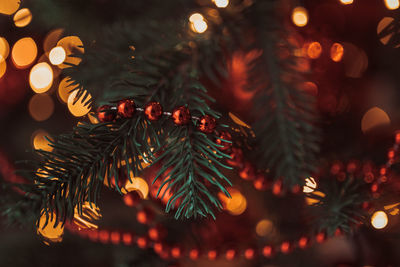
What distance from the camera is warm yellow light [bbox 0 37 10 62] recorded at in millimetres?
740

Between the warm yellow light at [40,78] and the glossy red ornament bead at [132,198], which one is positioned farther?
the warm yellow light at [40,78]

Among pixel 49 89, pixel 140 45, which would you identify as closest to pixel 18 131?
pixel 49 89

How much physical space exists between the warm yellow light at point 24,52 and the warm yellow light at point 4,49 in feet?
0.05

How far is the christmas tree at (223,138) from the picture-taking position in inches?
11.0

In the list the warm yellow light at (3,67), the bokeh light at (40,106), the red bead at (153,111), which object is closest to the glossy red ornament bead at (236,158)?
the red bead at (153,111)

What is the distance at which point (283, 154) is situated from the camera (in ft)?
0.98

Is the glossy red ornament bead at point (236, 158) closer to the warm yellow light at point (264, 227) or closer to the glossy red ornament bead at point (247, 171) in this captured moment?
the glossy red ornament bead at point (247, 171)

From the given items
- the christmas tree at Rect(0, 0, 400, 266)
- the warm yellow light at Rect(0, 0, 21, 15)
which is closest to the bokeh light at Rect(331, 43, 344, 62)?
the christmas tree at Rect(0, 0, 400, 266)

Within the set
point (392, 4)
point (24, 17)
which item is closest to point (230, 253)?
point (392, 4)

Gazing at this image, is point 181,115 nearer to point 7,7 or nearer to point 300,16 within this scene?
point 300,16

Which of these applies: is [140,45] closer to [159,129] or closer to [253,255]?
[159,129]

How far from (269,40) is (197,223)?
0.86 ft

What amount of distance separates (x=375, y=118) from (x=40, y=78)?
73 centimetres

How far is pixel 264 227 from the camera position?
443 mm
